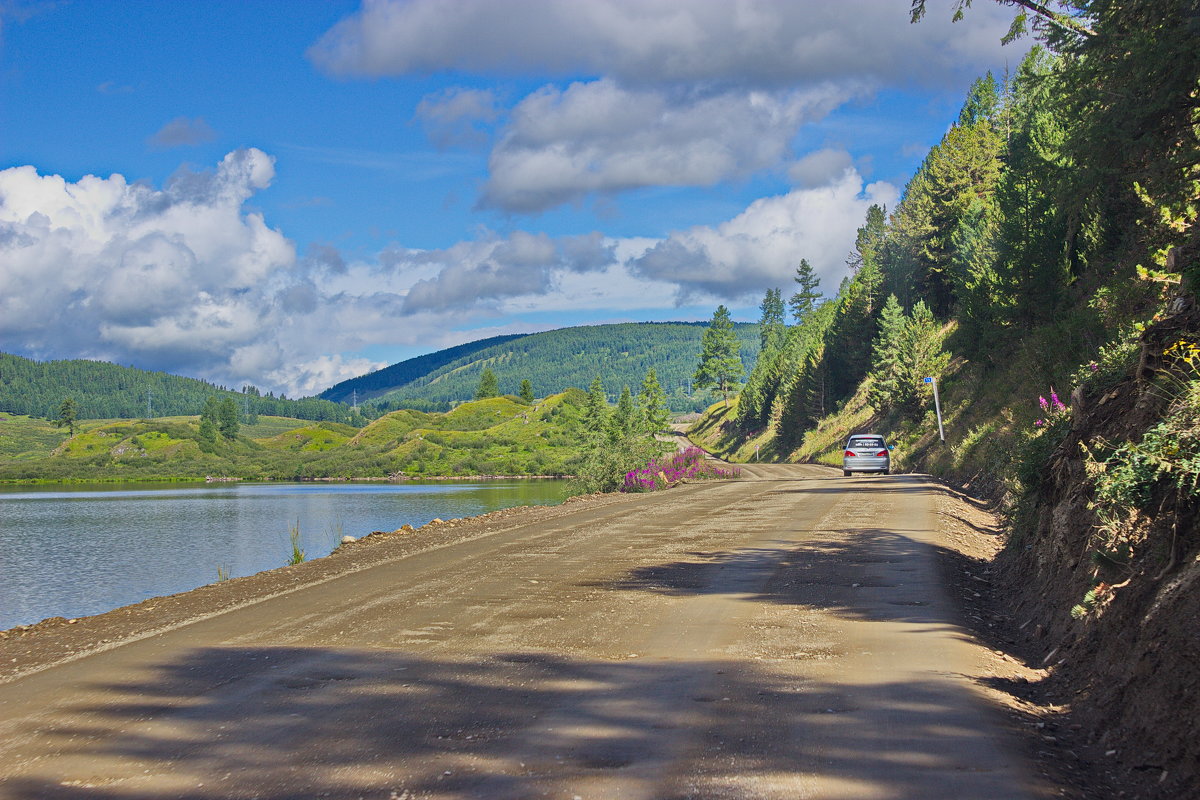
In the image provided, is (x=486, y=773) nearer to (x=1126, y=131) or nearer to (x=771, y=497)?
(x=1126, y=131)

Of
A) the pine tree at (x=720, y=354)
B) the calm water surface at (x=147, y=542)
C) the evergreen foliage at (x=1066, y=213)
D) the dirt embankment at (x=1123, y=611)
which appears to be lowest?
the calm water surface at (x=147, y=542)

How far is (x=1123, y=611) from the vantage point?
639 centimetres

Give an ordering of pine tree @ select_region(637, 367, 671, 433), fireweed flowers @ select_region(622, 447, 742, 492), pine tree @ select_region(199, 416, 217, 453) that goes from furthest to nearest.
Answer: pine tree @ select_region(199, 416, 217, 453) < pine tree @ select_region(637, 367, 671, 433) < fireweed flowers @ select_region(622, 447, 742, 492)

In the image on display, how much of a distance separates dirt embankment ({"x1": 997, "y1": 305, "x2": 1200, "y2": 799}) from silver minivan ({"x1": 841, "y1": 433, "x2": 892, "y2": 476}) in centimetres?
2904

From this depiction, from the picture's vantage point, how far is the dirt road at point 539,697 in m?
4.72

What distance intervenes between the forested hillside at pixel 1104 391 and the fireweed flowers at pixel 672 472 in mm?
10349

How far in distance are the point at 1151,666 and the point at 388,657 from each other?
540 cm

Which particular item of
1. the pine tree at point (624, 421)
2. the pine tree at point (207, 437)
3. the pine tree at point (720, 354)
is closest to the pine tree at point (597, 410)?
the pine tree at point (624, 421)

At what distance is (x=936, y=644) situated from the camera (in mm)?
7691

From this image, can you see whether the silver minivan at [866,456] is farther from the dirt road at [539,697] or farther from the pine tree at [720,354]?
the pine tree at [720,354]

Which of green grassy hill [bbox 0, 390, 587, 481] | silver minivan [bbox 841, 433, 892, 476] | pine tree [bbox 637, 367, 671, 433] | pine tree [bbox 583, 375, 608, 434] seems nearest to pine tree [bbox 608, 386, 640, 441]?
pine tree [bbox 637, 367, 671, 433]

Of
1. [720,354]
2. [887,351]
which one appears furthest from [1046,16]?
[720,354]

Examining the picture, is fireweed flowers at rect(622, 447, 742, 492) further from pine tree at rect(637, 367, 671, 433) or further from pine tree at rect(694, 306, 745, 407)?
pine tree at rect(694, 306, 745, 407)

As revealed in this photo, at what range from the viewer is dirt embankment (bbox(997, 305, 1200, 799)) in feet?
15.8
